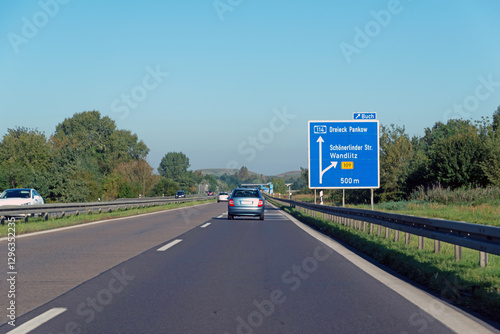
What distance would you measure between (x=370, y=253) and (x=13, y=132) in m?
81.4

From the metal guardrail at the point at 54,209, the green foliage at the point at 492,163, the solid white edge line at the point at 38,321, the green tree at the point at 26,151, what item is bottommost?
the solid white edge line at the point at 38,321

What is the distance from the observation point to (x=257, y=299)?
622 centimetres

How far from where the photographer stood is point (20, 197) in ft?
78.8

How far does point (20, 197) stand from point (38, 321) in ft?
68.2

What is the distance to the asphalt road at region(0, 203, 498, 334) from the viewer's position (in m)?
5.07

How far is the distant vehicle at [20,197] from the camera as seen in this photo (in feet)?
76.3

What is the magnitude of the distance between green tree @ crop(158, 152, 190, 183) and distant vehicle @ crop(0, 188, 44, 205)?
167m

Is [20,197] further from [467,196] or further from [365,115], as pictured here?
[467,196]

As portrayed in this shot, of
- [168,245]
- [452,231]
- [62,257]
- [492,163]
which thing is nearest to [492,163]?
[492,163]

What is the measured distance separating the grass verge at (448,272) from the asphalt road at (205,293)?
2.15 feet

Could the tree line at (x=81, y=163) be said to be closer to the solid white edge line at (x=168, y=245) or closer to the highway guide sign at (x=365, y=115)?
the highway guide sign at (x=365, y=115)

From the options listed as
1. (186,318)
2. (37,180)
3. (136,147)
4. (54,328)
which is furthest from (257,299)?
(136,147)

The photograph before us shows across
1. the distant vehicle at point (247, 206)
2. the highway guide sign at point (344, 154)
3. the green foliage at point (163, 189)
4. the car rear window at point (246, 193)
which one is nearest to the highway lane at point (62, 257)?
the highway guide sign at point (344, 154)

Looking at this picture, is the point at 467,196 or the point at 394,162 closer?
the point at 467,196
